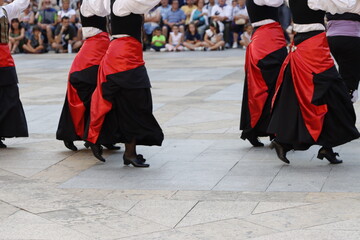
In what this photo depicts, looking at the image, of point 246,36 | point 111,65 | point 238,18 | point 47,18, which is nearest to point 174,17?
point 238,18

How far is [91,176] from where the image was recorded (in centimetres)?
671

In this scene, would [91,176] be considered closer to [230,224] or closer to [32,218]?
[32,218]

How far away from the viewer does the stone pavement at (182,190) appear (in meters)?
5.04

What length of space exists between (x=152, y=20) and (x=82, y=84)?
563 inches

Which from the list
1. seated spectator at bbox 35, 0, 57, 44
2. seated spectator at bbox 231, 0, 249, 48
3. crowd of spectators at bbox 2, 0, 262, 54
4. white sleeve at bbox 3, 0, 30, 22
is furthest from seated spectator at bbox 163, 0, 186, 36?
white sleeve at bbox 3, 0, 30, 22

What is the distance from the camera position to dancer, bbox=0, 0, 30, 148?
26.3 ft

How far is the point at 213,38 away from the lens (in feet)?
68.8

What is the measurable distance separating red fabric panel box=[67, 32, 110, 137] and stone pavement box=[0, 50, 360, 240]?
0.36 metres

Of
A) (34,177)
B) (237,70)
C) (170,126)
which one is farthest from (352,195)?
(237,70)

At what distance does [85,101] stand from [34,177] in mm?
1193

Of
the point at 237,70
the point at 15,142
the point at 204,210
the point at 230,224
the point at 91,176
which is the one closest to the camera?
the point at 230,224

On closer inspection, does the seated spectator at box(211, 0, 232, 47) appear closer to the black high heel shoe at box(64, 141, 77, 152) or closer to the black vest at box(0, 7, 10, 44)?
the black vest at box(0, 7, 10, 44)

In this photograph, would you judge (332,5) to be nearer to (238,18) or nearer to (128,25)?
(128,25)

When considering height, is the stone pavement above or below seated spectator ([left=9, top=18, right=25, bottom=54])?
above
